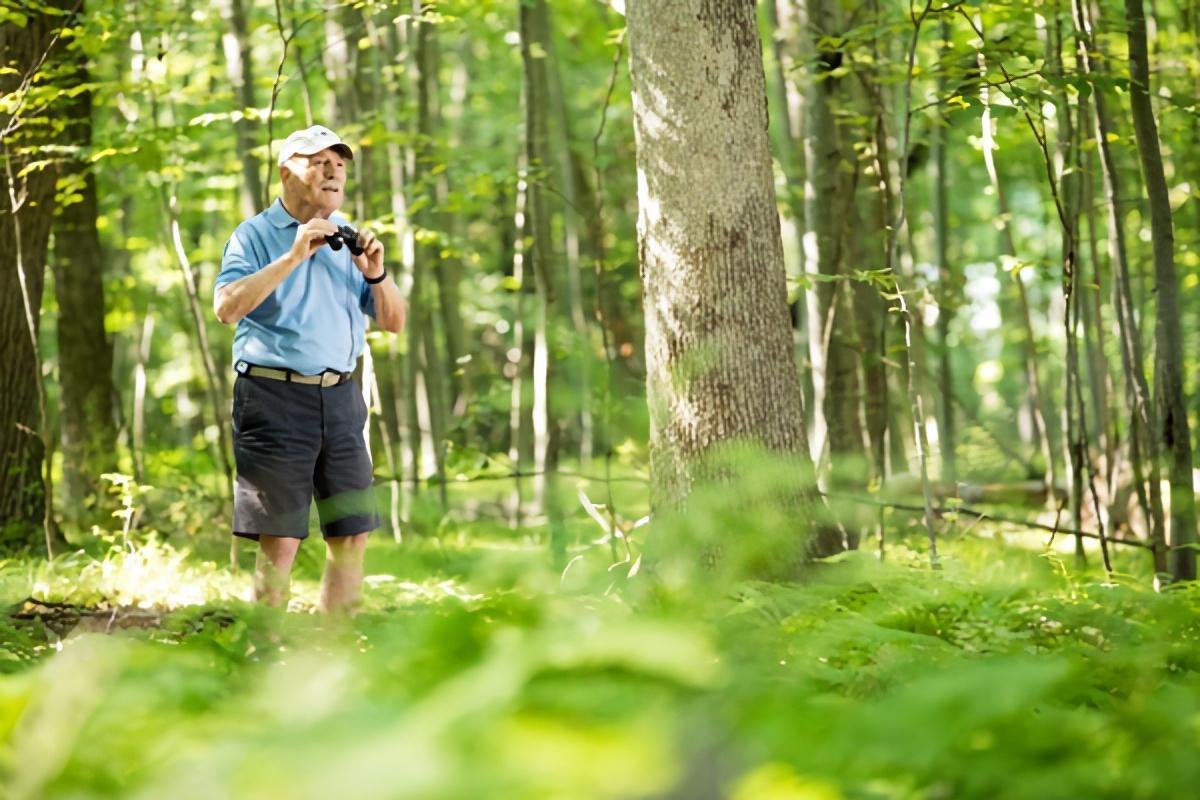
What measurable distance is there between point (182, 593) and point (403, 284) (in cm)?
593

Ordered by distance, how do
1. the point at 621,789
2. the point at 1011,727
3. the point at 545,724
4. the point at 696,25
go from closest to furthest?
1. the point at 621,789
2. the point at 545,724
3. the point at 1011,727
4. the point at 696,25

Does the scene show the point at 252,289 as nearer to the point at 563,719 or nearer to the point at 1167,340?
the point at 563,719

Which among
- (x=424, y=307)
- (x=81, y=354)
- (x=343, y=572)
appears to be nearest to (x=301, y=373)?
(x=343, y=572)

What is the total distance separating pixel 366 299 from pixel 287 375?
50 cm

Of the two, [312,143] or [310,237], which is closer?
[310,237]

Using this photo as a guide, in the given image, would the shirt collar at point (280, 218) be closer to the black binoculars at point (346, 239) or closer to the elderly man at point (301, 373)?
the elderly man at point (301, 373)

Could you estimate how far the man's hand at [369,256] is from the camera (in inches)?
178

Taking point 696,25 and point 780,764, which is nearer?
point 780,764

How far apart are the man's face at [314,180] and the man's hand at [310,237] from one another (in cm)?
38

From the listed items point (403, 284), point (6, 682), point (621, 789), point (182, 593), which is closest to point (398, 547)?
point (182, 593)

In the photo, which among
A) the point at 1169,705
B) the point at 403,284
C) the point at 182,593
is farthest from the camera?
the point at 403,284

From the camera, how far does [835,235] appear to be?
298 inches

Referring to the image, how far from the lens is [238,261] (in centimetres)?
447

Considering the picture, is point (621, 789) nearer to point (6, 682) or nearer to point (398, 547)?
point (6, 682)
